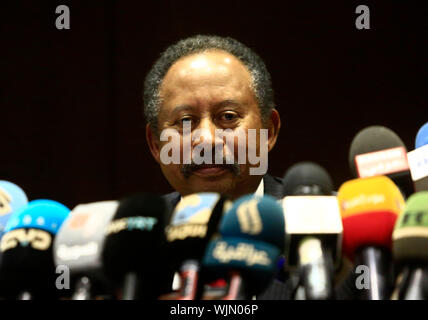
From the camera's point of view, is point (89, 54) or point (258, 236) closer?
point (258, 236)

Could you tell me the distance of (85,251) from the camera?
689mm

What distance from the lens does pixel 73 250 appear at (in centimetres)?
69

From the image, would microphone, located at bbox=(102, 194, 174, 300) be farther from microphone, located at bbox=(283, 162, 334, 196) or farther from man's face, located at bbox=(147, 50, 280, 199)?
man's face, located at bbox=(147, 50, 280, 199)

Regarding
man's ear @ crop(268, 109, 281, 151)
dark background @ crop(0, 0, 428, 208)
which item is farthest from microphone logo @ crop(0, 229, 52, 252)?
dark background @ crop(0, 0, 428, 208)

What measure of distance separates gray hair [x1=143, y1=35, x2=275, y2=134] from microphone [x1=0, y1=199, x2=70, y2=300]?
0.70m

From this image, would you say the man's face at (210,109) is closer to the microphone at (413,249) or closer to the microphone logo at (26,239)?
the microphone logo at (26,239)

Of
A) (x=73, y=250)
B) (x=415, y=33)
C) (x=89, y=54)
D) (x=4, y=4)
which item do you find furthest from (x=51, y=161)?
(x=73, y=250)

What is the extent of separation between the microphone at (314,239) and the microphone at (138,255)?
0.48 feet

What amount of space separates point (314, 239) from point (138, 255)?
197 mm

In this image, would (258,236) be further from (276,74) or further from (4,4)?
(4,4)

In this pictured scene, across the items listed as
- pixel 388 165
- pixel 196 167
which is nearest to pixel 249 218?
pixel 388 165

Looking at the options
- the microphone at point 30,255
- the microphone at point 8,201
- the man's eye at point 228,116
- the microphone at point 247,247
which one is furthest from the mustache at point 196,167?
the microphone at point 247,247

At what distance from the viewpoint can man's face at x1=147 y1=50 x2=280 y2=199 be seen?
1261mm

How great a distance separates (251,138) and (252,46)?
2.23 feet
